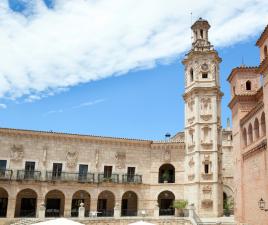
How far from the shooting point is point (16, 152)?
3344 cm

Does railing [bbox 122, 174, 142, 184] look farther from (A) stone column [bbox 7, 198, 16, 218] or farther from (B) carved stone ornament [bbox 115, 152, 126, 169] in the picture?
(A) stone column [bbox 7, 198, 16, 218]

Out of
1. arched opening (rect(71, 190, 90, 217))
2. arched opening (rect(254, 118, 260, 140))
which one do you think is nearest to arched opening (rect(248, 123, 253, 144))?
arched opening (rect(254, 118, 260, 140))

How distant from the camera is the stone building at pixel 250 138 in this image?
691 inches

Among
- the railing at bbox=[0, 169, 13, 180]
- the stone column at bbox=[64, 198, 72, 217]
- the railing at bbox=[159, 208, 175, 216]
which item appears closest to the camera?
the railing at bbox=[0, 169, 13, 180]

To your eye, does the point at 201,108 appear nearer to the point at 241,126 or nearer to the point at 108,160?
the point at 108,160

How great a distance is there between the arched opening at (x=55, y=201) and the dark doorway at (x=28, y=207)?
4.45 ft

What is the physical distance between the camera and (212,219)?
32.1 metres

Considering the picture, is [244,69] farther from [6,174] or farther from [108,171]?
[6,174]

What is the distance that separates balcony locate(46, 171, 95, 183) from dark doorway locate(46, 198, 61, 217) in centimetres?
318

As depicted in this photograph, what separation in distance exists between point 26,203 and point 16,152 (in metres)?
5.37

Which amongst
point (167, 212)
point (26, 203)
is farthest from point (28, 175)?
point (167, 212)

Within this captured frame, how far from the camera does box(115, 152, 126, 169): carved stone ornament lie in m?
36.4

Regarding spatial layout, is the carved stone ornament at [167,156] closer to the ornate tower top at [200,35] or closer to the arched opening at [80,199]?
the arched opening at [80,199]

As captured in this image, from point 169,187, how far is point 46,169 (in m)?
Result: 12.3
